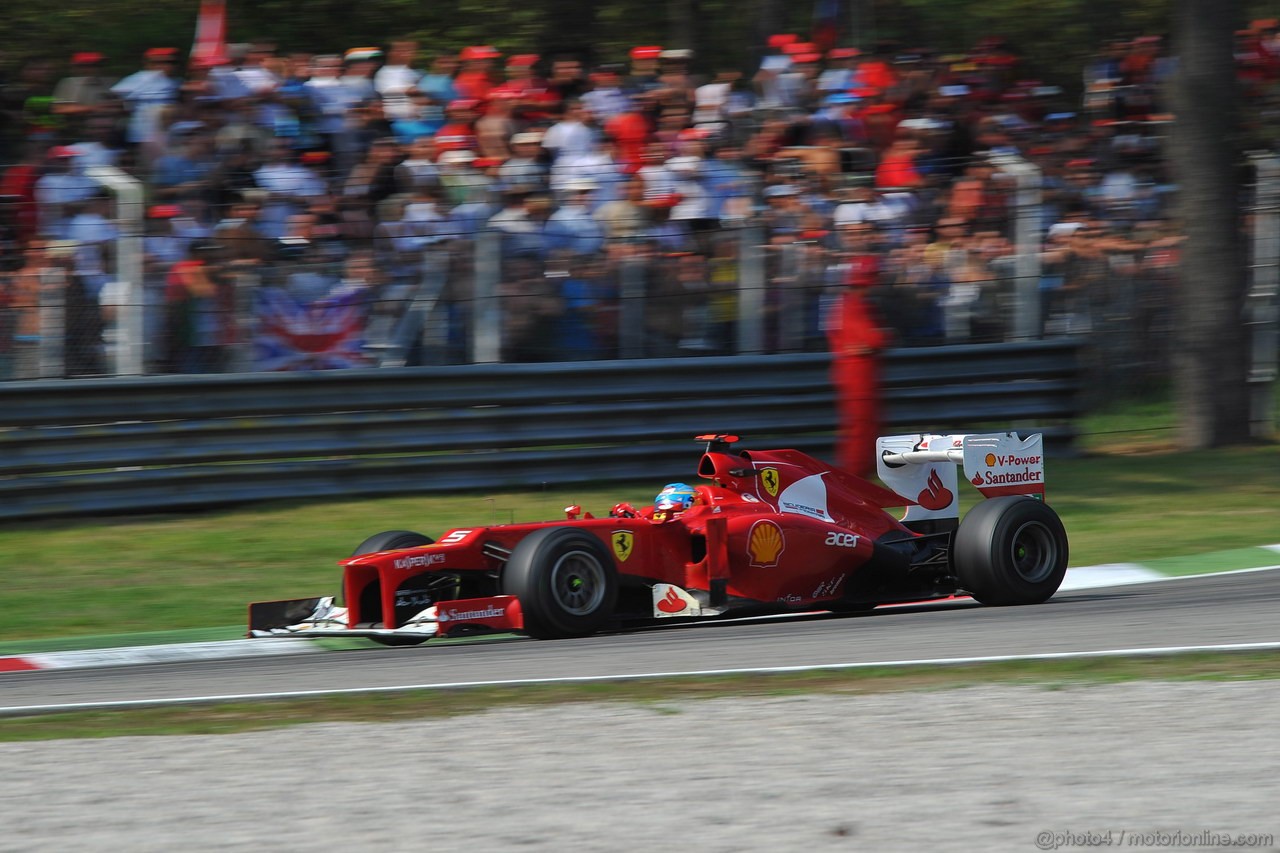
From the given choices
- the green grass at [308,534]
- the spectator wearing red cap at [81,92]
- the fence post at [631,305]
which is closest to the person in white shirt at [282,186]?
the spectator wearing red cap at [81,92]

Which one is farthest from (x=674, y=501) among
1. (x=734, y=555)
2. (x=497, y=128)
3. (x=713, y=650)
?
(x=497, y=128)

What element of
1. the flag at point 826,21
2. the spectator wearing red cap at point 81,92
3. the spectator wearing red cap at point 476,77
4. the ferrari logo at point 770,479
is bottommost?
the ferrari logo at point 770,479

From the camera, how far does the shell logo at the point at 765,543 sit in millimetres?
7242

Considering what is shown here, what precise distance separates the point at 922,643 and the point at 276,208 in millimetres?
5572

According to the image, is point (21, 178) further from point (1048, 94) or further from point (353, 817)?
point (1048, 94)

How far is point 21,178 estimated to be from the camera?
9992 millimetres

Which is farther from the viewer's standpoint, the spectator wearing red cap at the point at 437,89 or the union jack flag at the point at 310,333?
the spectator wearing red cap at the point at 437,89

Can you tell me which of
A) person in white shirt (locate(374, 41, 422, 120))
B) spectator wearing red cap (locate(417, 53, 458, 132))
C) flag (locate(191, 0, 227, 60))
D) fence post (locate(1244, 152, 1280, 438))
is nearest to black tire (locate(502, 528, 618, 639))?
spectator wearing red cap (locate(417, 53, 458, 132))

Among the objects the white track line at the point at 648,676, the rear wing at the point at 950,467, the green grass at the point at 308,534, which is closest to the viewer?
the white track line at the point at 648,676

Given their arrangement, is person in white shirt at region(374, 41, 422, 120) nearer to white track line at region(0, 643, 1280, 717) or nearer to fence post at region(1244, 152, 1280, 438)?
fence post at region(1244, 152, 1280, 438)

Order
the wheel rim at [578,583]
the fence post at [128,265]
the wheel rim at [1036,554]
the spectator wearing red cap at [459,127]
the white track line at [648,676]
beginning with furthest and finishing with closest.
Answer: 1. the spectator wearing red cap at [459,127]
2. the fence post at [128,265]
3. the wheel rim at [1036,554]
4. the wheel rim at [578,583]
5. the white track line at [648,676]

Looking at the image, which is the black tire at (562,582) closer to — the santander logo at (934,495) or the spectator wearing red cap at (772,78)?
the santander logo at (934,495)

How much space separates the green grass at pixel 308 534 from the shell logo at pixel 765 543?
1.45 meters

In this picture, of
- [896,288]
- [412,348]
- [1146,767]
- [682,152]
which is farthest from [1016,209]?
[1146,767]
